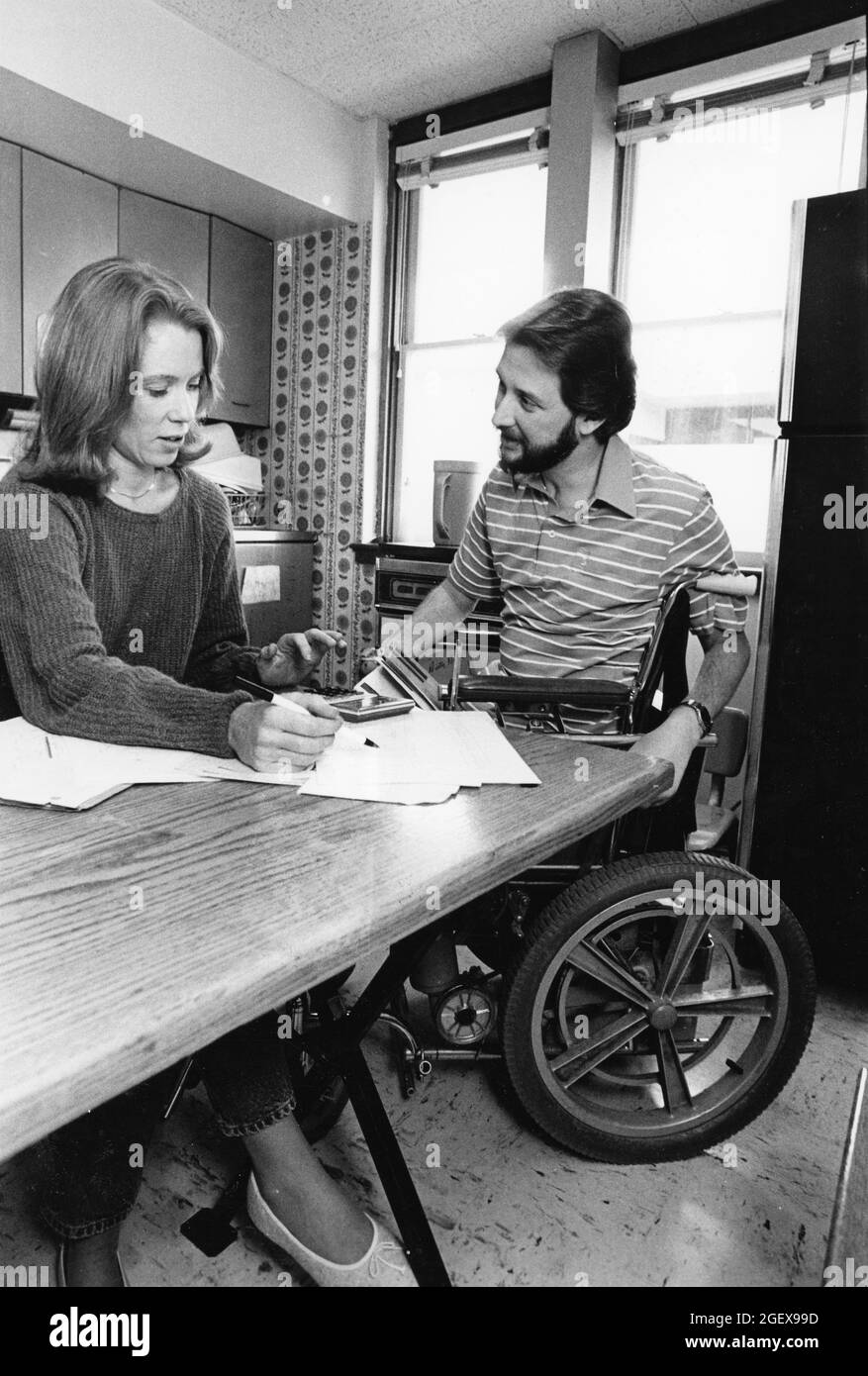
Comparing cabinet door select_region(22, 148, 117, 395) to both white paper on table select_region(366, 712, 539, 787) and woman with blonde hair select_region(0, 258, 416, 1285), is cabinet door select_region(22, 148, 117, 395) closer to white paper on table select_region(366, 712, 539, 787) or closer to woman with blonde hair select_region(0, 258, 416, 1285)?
woman with blonde hair select_region(0, 258, 416, 1285)

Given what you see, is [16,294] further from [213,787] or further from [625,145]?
[213,787]

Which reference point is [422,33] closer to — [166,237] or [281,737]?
[166,237]

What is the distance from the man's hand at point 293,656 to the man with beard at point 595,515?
58 centimetres

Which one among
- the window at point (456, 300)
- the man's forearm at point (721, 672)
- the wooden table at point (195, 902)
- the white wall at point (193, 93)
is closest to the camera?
the wooden table at point (195, 902)

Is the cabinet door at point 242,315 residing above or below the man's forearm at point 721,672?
above

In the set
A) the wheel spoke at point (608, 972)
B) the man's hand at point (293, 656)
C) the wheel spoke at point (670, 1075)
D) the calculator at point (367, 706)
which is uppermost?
the man's hand at point (293, 656)

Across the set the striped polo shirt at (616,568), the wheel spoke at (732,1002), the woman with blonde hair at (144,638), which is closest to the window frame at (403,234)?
the striped polo shirt at (616,568)

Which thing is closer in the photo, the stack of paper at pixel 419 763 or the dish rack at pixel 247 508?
the stack of paper at pixel 419 763

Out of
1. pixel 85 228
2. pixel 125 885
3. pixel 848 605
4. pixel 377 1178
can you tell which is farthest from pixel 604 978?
pixel 85 228

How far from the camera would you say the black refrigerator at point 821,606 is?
2115mm

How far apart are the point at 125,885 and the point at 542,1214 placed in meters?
0.98

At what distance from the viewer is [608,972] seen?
144 centimetres

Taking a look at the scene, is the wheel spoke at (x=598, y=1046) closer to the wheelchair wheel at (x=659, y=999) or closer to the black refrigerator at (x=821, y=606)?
the wheelchair wheel at (x=659, y=999)
